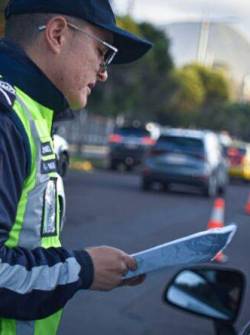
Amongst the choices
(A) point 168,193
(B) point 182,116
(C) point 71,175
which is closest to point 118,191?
(A) point 168,193

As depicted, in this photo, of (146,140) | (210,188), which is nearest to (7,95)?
(210,188)

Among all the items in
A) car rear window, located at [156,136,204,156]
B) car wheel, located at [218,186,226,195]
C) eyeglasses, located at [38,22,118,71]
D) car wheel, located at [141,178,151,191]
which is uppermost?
eyeglasses, located at [38,22,118,71]

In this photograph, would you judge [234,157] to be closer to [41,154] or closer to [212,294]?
[212,294]

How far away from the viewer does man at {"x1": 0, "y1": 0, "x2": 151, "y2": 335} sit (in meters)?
1.75

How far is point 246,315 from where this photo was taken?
5.80 m

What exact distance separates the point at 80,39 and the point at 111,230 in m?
9.36

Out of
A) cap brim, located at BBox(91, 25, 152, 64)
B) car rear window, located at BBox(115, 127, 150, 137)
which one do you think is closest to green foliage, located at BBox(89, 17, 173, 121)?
car rear window, located at BBox(115, 127, 150, 137)

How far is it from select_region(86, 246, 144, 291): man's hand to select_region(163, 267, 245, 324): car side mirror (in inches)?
26.5

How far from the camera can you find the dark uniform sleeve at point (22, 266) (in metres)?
1.73

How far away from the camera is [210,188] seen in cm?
1961

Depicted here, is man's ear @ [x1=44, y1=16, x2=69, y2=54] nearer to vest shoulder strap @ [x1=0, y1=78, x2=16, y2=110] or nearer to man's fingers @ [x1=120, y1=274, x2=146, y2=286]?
vest shoulder strap @ [x1=0, y1=78, x2=16, y2=110]

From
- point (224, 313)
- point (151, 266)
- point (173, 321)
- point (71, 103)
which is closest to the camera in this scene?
point (151, 266)

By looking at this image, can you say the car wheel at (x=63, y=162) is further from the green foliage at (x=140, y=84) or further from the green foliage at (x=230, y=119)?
the green foliage at (x=230, y=119)

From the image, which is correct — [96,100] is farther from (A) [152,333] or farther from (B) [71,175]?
(A) [152,333]
